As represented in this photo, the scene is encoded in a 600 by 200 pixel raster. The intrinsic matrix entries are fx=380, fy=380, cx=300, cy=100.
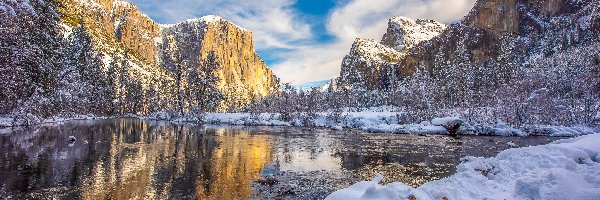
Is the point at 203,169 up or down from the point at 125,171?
down

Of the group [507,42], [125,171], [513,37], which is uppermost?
[513,37]

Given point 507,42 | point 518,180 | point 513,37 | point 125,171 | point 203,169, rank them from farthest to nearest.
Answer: point 513,37
point 507,42
point 203,169
point 125,171
point 518,180

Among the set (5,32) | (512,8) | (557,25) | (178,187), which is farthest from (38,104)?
(512,8)

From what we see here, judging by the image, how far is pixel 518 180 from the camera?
32.7 ft

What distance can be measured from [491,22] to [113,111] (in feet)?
592

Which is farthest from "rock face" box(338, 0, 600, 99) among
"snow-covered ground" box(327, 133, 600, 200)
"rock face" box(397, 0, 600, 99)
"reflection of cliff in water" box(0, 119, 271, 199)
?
"reflection of cliff in water" box(0, 119, 271, 199)

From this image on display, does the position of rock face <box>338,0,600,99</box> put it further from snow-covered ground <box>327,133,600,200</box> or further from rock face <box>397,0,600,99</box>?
snow-covered ground <box>327,133,600,200</box>

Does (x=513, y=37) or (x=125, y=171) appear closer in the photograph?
(x=125, y=171)

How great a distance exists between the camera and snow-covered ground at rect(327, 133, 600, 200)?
836 cm

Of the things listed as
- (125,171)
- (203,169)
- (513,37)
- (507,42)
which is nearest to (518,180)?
(203,169)

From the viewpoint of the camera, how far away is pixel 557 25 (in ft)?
486

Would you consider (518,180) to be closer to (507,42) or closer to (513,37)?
(507,42)

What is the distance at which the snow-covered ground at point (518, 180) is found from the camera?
27.4ft

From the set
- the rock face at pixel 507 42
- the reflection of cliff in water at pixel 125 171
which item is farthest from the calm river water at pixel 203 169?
the rock face at pixel 507 42
